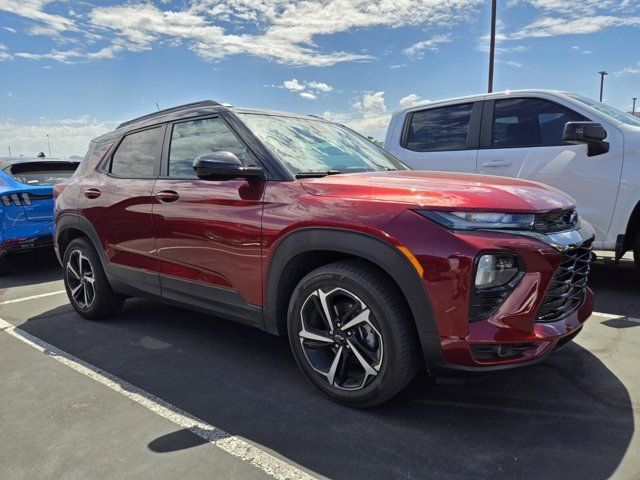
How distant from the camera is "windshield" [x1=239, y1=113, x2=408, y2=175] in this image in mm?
3033

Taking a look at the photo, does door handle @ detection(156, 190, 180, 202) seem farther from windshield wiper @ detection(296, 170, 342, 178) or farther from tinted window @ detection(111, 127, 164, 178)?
windshield wiper @ detection(296, 170, 342, 178)

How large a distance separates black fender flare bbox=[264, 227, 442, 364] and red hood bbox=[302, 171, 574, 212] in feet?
0.71

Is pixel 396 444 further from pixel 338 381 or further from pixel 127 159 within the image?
pixel 127 159

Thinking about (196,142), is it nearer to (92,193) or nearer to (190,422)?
(92,193)

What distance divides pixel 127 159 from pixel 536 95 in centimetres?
396

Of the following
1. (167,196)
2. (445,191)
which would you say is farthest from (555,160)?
(167,196)

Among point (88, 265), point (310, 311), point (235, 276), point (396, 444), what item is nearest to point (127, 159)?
point (88, 265)

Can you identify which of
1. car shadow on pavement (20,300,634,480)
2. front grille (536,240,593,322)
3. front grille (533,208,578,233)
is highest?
front grille (533,208,578,233)

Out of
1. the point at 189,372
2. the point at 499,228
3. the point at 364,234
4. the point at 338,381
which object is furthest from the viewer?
the point at 189,372

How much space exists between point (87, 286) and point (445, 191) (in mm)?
3433

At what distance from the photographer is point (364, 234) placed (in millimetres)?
2412

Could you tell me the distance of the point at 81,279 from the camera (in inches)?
174

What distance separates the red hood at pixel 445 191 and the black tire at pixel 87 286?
8.00 feet

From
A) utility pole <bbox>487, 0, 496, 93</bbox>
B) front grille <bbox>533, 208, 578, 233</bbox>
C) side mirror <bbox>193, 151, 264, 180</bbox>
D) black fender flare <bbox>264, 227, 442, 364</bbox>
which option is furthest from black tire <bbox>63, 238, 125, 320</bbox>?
utility pole <bbox>487, 0, 496, 93</bbox>
